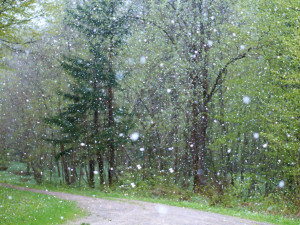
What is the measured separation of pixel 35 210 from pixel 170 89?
34.4 ft

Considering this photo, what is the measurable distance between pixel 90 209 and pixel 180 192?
5966 mm

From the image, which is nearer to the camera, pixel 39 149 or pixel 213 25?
pixel 213 25

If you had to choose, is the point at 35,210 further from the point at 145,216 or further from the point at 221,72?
the point at 221,72

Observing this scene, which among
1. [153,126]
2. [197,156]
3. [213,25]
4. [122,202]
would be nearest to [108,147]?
[153,126]

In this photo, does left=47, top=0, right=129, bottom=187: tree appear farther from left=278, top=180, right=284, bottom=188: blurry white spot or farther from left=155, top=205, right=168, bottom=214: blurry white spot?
left=278, top=180, right=284, bottom=188: blurry white spot

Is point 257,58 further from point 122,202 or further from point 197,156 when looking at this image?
point 122,202

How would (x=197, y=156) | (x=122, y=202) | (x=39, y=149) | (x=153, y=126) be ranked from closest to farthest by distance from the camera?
(x=122, y=202)
(x=197, y=156)
(x=153, y=126)
(x=39, y=149)

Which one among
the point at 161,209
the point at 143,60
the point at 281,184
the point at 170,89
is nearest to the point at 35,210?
the point at 161,209

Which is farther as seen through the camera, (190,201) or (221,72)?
(221,72)

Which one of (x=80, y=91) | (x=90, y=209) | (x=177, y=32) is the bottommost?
(x=90, y=209)

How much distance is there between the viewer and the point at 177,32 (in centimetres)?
1767

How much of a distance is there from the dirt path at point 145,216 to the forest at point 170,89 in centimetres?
353

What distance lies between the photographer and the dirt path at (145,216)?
912 cm

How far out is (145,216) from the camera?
9820 mm
